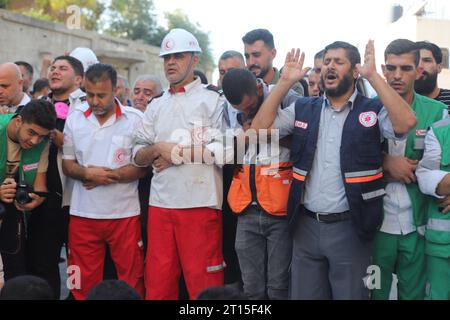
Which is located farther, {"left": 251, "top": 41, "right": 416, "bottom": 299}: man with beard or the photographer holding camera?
the photographer holding camera

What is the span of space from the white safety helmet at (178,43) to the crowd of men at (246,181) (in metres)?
0.02

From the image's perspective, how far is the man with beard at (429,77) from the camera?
4.21 metres

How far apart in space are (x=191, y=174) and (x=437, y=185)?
1.64 m

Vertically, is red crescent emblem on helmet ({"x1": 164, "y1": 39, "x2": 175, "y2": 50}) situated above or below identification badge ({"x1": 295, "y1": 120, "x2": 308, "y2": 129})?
above

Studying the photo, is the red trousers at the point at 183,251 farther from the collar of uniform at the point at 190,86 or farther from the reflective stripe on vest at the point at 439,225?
the reflective stripe on vest at the point at 439,225

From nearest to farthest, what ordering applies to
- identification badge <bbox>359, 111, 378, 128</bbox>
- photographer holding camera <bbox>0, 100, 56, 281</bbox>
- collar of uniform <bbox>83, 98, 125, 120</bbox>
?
identification badge <bbox>359, 111, 378, 128</bbox>, photographer holding camera <bbox>0, 100, 56, 281</bbox>, collar of uniform <bbox>83, 98, 125, 120</bbox>

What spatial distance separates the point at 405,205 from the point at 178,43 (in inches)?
78.4

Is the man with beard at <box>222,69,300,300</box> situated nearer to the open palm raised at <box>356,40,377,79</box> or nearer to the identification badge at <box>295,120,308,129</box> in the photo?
the identification badge at <box>295,120,308,129</box>

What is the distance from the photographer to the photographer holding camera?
3824 millimetres

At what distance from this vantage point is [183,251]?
370 centimetres

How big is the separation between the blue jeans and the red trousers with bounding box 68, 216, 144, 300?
88cm

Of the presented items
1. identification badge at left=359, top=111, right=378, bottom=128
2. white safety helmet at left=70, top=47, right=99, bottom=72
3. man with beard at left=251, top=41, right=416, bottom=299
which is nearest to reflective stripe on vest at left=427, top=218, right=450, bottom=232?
man with beard at left=251, top=41, right=416, bottom=299

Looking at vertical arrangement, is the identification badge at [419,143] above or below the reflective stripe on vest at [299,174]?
above

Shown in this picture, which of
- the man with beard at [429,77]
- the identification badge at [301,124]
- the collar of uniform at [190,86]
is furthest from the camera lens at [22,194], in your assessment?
the man with beard at [429,77]
